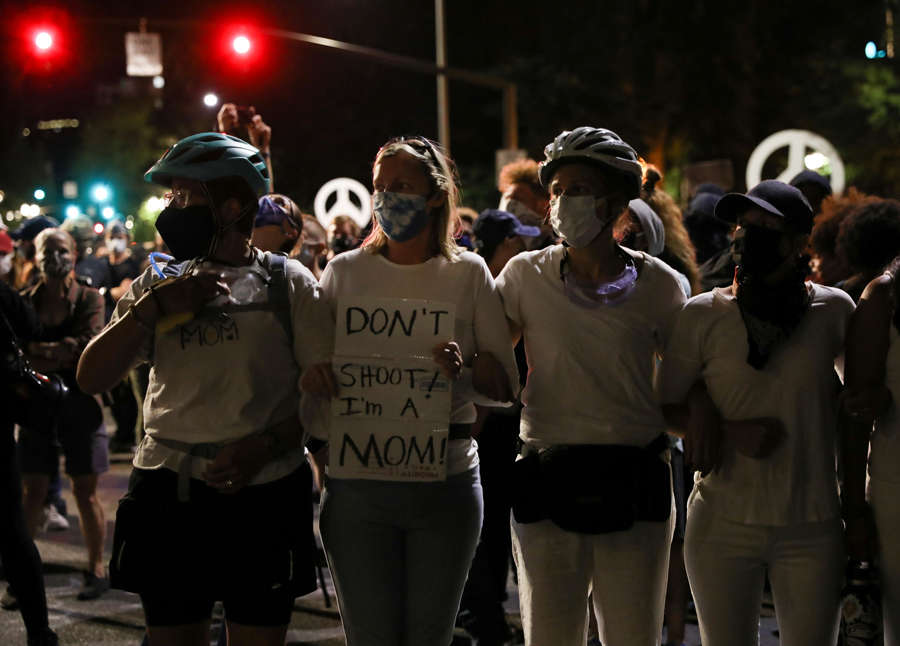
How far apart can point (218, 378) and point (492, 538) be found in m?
2.85

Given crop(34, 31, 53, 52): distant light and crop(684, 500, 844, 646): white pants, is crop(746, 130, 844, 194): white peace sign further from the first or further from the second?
crop(34, 31, 53, 52): distant light

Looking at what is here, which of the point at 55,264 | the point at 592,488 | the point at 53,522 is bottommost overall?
the point at 53,522

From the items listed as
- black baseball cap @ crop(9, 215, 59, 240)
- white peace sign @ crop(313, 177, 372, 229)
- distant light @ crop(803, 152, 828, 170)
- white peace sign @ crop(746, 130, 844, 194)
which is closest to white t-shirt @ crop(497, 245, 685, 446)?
black baseball cap @ crop(9, 215, 59, 240)

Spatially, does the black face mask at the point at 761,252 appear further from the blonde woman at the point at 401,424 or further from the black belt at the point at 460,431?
the black belt at the point at 460,431

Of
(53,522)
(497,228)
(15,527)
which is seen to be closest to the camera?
(15,527)

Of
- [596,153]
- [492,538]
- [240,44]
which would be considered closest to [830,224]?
[492,538]

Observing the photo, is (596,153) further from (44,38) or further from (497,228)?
(44,38)

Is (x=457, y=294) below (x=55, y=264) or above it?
below

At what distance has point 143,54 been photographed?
19.4 m

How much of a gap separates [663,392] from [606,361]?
24cm

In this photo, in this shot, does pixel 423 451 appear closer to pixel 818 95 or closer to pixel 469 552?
pixel 469 552

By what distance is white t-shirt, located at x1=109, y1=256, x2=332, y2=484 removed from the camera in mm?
3650

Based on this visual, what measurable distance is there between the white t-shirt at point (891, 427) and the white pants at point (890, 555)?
0.14ft

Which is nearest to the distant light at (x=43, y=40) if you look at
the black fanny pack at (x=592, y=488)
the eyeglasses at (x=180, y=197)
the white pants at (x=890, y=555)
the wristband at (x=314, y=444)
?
the wristband at (x=314, y=444)
